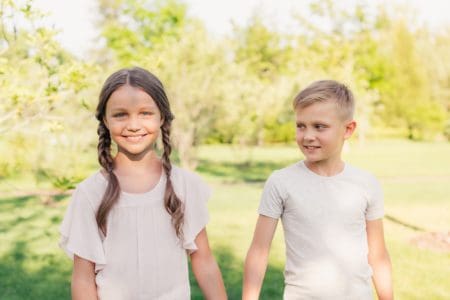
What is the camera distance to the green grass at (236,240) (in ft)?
19.9

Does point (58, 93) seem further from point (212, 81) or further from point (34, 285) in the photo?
point (212, 81)

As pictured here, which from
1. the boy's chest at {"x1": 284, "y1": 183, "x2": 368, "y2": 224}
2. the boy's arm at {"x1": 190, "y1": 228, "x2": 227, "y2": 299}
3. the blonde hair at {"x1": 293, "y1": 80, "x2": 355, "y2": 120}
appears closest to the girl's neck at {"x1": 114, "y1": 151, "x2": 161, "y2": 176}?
the boy's arm at {"x1": 190, "y1": 228, "x2": 227, "y2": 299}

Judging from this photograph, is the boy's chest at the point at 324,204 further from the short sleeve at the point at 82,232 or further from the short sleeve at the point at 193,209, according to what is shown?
the short sleeve at the point at 82,232

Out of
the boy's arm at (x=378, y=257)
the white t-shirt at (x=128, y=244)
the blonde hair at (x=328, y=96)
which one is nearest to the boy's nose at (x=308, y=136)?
the blonde hair at (x=328, y=96)

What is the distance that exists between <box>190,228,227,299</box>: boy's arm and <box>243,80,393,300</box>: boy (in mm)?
330

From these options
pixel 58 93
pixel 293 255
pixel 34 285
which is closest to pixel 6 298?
pixel 34 285

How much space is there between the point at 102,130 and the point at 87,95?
1367 cm

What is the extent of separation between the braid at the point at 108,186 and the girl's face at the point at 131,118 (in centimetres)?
8

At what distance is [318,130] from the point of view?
102 inches

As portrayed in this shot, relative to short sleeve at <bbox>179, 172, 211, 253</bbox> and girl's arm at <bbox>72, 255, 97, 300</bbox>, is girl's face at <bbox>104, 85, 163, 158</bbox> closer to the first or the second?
short sleeve at <bbox>179, 172, 211, 253</bbox>

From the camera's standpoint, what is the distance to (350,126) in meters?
2.72

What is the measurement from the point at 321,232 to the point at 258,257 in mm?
308

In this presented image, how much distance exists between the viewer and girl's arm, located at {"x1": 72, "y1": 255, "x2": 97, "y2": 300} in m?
1.99

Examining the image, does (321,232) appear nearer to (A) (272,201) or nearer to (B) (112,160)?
(A) (272,201)
